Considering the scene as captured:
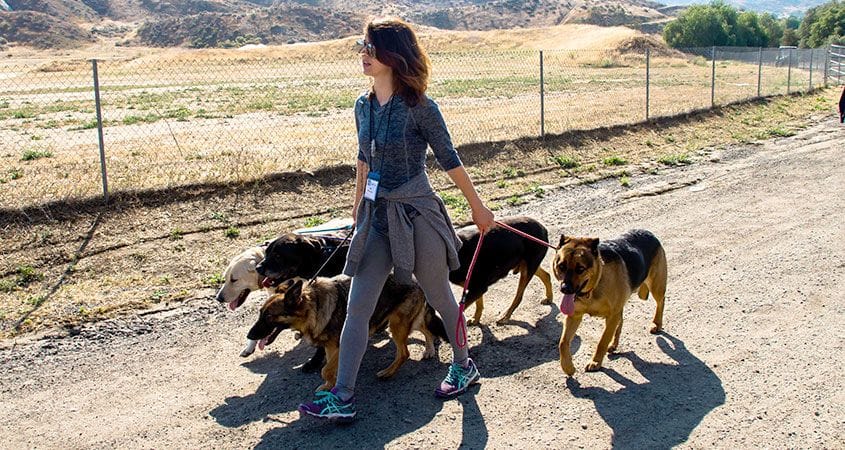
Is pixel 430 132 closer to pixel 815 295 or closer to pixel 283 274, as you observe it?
pixel 283 274

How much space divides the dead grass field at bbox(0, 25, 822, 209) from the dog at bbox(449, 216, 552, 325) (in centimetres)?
463

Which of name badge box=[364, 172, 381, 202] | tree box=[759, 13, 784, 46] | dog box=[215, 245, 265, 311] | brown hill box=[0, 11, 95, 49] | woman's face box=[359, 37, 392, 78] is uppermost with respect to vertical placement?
→ brown hill box=[0, 11, 95, 49]

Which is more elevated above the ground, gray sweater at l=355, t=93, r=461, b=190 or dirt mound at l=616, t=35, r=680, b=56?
gray sweater at l=355, t=93, r=461, b=190

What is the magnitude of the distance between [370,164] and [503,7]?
119 m

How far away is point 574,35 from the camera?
67062 millimetres

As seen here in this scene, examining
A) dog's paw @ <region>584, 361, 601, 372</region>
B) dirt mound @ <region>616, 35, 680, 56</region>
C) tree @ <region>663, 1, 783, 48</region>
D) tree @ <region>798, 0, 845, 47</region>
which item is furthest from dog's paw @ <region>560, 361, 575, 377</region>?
tree @ <region>798, 0, 845, 47</region>

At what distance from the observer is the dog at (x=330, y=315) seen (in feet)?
15.8

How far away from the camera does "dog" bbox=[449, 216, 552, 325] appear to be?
582cm

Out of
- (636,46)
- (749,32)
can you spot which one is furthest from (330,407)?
(749,32)

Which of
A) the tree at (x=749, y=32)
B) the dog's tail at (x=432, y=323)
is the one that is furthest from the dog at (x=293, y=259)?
the tree at (x=749, y=32)

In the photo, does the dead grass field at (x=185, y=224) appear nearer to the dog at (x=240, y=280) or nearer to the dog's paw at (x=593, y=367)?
the dog at (x=240, y=280)

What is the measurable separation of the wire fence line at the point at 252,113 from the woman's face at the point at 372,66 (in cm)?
547

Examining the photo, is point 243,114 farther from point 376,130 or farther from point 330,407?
point 330,407

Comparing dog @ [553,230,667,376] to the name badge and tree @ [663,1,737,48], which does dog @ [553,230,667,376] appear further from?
tree @ [663,1,737,48]
